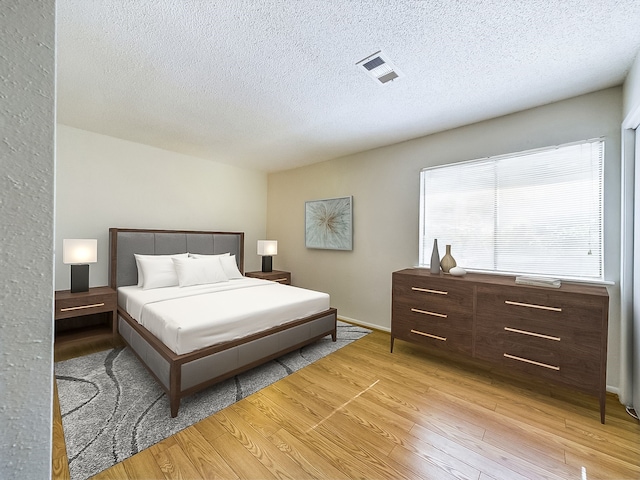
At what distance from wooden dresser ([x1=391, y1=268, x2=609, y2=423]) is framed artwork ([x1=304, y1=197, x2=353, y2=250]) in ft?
4.11

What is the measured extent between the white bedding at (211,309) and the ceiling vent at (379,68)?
6.87ft

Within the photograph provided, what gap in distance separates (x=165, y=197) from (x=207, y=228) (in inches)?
29.4

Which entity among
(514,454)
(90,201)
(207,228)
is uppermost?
(90,201)

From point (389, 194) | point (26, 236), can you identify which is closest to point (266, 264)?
point (389, 194)

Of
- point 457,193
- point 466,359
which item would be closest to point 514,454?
point 466,359

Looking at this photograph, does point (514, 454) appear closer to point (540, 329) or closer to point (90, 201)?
point (540, 329)

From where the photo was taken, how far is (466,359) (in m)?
2.70

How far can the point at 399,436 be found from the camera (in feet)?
5.45

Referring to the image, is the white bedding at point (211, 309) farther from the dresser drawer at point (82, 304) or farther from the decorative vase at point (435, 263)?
the decorative vase at point (435, 263)

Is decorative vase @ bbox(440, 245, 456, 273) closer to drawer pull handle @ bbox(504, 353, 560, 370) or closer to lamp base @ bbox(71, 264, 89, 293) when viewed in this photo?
drawer pull handle @ bbox(504, 353, 560, 370)

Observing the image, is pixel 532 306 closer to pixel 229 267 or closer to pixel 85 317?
pixel 229 267

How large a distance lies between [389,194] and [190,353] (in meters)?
2.79

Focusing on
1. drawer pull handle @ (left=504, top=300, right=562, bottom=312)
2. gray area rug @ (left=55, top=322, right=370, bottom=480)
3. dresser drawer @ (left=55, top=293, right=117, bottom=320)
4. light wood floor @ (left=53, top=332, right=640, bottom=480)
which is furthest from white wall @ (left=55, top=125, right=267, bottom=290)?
drawer pull handle @ (left=504, top=300, right=562, bottom=312)

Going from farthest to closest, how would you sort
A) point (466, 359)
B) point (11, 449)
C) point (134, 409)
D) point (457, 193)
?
point (457, 193), point (466, 359), point (134, 409), point (11, 449)
